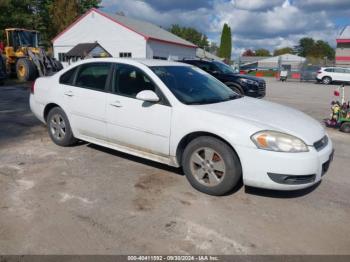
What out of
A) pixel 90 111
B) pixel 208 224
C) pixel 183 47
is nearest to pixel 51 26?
pixel 183 47

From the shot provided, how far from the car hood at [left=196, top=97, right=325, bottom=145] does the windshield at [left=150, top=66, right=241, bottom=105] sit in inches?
8.5

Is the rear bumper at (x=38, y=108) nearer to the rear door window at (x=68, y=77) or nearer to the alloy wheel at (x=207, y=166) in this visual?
the rear door window at (x=68, y=77)

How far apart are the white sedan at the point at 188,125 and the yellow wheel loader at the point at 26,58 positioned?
1163 centimetres

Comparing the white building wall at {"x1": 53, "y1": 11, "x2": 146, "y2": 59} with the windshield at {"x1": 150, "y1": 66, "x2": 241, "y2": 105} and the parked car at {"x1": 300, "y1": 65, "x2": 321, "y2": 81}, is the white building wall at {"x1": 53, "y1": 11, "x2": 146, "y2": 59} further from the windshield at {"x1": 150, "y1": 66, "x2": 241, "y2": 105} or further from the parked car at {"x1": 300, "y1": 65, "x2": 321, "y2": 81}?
the windshield at {"x1": 150, "y1": 66, "x2": 241, "y2": 105}

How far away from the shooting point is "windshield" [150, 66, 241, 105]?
4.36 metres

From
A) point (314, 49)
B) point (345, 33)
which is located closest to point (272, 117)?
point (345, 33)

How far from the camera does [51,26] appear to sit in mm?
40906

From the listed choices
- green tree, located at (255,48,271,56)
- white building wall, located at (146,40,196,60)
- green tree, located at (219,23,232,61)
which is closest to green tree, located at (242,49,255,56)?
green tree, located at (255,48,271,56)

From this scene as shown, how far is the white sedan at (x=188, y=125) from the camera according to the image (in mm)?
3590

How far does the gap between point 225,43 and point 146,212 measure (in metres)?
83.5

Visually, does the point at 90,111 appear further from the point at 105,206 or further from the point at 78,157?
the point at 105,206

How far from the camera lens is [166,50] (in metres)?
31.1

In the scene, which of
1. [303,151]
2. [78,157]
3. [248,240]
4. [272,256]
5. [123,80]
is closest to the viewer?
[272,256]

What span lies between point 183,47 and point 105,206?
3259cm
